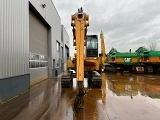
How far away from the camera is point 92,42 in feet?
73.7

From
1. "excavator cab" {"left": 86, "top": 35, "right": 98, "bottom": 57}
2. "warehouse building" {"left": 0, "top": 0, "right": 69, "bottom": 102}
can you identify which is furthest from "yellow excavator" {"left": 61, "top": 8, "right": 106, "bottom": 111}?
"warehouse building" {"left": 0, "top": 0, "right": 69, "bottom": 102}

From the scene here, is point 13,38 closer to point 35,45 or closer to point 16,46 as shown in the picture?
point 16,46

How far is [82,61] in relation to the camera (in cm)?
1078

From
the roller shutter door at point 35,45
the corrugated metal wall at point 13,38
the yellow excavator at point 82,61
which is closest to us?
the yellow excavator at point 82,61

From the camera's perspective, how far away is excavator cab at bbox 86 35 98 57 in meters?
21.5

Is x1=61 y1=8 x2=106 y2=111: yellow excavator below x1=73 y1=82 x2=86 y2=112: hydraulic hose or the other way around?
the other way around

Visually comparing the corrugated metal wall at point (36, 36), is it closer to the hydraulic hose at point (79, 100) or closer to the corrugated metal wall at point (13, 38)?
the corrugated metal wall at point (13, 38)

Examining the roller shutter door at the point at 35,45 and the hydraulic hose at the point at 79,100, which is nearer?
the hydraulic hose at the point at 79,100

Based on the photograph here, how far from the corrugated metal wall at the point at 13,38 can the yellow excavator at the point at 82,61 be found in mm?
3101

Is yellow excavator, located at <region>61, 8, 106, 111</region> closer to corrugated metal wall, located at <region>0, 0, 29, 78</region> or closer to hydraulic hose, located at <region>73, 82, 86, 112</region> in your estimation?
hydraulic hose, located at <region>73, 82, 86, 112</region>

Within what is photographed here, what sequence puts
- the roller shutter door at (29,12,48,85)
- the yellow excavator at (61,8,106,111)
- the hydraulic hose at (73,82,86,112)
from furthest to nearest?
the roller shutter door at (29,12,48,85) < the yellow excavator at (61,8,106,111) < the hydraulic hose at (73,82,86,112)

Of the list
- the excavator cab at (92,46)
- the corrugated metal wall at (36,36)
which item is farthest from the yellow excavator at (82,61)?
the corrugated metal wall at (36,36)

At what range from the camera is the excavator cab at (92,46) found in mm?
21453

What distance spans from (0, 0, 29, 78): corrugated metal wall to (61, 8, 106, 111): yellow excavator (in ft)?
10.2
